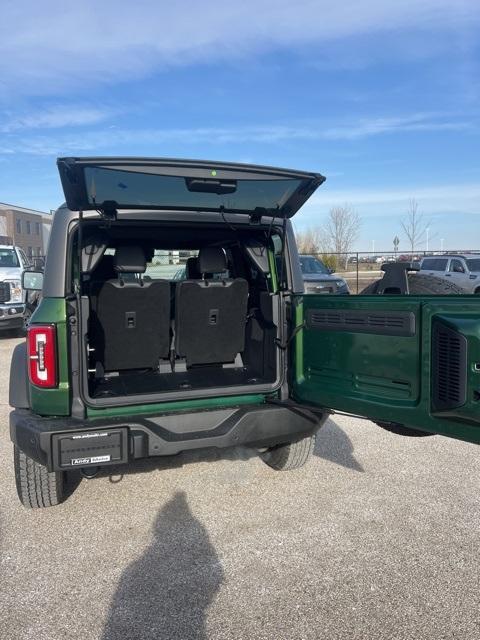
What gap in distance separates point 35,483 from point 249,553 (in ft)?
4.87

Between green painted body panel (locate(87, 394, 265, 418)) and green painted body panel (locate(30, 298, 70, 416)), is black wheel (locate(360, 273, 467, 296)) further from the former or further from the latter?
green painted body panel (locate(30, 298, 70, 416))

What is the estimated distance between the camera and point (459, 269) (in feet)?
62.1

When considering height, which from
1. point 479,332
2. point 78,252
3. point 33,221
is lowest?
point 479,332

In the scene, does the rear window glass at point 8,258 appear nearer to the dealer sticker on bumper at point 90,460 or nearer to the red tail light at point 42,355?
the red tail light at point 42,355

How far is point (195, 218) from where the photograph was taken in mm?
3754

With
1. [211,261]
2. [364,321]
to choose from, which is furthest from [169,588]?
[211,261]

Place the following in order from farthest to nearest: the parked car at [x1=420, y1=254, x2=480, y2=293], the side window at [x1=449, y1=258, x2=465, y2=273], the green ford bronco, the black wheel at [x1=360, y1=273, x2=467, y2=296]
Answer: the side window at [x1=449, y1=258, x2=465, y2=273] < the parked car at [x1=420, y1=254, x2=480, y2=293] < the black wheel at [x1=360, y1=273, x2=467, y2=296] < the green ford bronco

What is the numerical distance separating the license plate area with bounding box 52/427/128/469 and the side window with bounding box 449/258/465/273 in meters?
17.8

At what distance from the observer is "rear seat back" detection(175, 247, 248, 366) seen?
4.24 m

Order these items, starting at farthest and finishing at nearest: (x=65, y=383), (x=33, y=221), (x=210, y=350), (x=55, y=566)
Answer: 1. (x=33, y=221)
2. (x=210, y=350)
3. (x=65, y=383)
4. (x=55, y=566)

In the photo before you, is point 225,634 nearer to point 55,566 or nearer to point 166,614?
point 166,614

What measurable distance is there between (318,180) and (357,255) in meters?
22.6

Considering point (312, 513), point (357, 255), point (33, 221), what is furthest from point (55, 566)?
point (33, 221)

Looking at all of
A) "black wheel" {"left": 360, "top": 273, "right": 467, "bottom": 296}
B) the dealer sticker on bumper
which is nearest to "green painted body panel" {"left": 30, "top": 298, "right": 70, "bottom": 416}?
the dealer sticker on bumper
